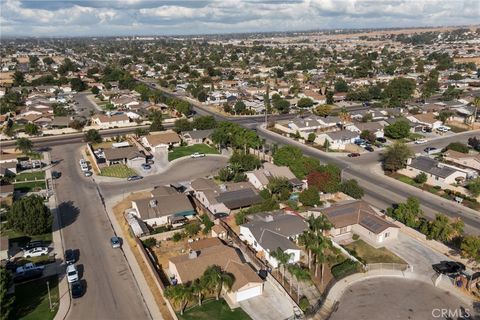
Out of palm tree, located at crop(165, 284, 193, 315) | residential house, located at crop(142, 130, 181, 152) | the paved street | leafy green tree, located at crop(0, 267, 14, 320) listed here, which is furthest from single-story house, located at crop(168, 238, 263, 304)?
residential house, located at crop(142, 130, 181, 152)

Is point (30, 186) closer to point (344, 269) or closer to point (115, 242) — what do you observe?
point (115, 242)

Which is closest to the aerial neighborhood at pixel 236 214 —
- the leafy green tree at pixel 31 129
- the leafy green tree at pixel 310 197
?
the leafy green tree at pixel 310 197

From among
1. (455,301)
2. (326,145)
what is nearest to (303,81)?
(326,145)

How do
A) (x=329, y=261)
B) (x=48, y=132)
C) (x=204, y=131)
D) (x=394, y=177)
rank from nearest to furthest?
(x=329, y=261), (x=394, y=177), (x=204, y=131), (x=48, y=132)

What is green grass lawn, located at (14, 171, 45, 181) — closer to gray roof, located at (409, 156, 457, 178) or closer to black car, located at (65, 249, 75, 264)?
black car, located at (65, 249, 75, 264)

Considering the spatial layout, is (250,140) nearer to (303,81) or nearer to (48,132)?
(48,132)
